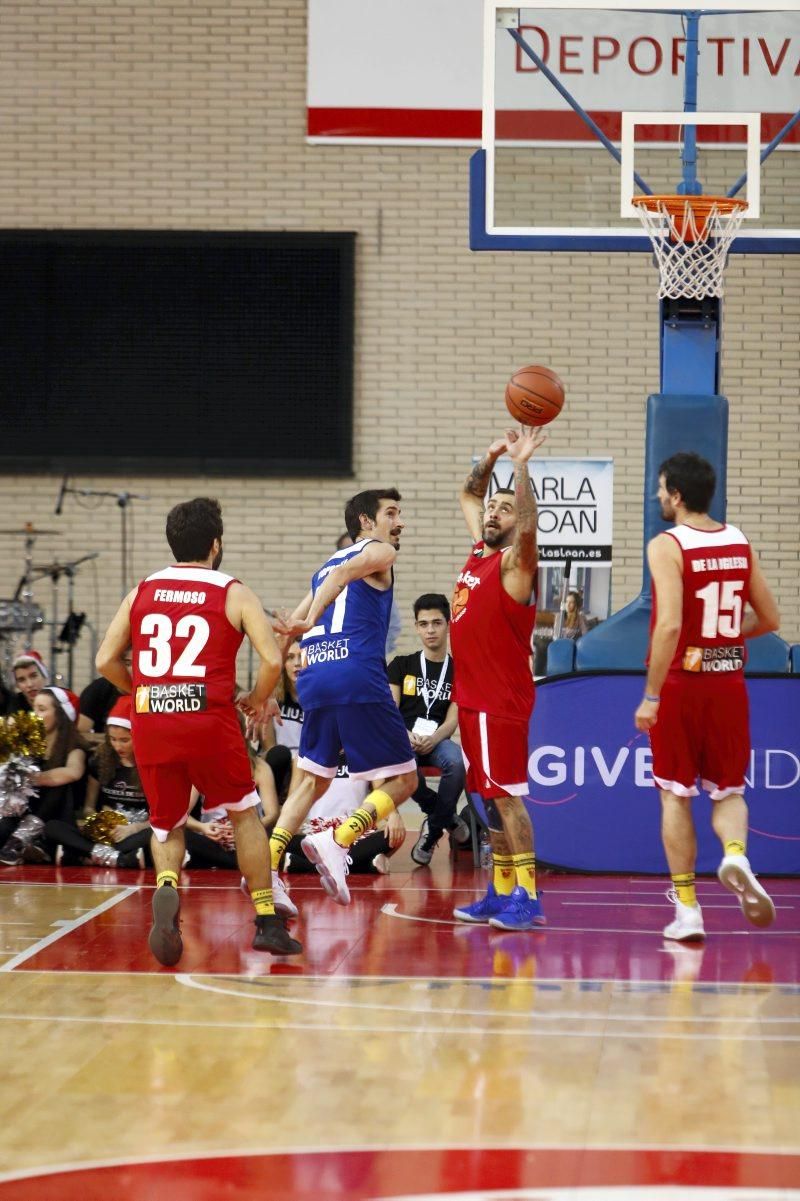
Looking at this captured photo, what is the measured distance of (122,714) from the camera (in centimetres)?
910

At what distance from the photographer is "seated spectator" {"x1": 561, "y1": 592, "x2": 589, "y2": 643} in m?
13.7

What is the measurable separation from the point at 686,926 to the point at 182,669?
96.7 inches

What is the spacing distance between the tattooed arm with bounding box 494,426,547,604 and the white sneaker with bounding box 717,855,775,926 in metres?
1.49

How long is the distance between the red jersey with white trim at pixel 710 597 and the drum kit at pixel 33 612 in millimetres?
8883

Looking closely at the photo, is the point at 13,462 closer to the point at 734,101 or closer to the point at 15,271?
the point at 15,271

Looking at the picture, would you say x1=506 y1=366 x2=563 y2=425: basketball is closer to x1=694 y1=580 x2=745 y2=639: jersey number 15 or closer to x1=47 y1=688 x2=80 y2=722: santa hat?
x1=694 y1=580 x2=745 y2=639: jersey number 15

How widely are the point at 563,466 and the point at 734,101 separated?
16.0 ft

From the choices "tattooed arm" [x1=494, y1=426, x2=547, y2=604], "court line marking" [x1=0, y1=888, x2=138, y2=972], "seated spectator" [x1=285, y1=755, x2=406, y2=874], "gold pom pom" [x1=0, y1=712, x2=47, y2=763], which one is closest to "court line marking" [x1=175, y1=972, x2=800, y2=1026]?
"court line marking" [x1=0, y1=888, x2=138, y2=972]

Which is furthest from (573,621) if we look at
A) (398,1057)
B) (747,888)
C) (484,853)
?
(398,1057)

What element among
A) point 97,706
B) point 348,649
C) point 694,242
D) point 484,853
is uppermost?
point 694,242

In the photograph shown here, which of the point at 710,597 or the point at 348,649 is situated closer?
the point at 710,597

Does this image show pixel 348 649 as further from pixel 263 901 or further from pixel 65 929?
pixel 65 929

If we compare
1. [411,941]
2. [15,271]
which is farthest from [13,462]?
[411,941]

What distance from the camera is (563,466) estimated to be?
14.1 meters
